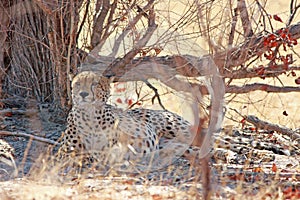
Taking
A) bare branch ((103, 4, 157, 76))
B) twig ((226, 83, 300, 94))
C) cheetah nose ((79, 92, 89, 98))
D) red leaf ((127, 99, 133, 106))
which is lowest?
red leaf ((127, 99, 133, 106))

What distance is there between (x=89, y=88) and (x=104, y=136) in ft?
1.49

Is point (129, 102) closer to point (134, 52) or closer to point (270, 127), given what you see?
point (134, 52)

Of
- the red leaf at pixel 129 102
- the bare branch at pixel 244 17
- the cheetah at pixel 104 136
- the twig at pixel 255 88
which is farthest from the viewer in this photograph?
the red leaf at pixel 129 102

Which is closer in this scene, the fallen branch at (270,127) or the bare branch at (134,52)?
the bare branch at (134,52)

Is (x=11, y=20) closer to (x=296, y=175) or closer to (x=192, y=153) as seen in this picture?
(x=192, y=153)

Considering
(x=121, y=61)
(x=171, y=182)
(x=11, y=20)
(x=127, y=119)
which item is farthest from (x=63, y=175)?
(x=11, y=20)

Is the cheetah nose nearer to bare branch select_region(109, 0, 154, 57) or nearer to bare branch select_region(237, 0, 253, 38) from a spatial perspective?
bare branch select_region(109, 0, 154, 57)

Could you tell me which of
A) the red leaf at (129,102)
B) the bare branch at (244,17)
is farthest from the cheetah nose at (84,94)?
the bare branch at (244,17)

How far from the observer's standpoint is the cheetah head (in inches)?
219

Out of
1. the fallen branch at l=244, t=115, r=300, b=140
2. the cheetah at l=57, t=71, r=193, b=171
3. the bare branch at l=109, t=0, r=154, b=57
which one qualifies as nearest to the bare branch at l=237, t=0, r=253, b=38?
the bare branch at l=109, t=0, r=154, b=57

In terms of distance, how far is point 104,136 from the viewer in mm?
5766

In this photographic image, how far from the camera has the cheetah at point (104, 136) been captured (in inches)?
217

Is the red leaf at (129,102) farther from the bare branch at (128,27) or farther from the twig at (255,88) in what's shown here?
the twig at (255,88)

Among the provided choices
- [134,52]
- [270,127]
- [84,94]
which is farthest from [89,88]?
[270,127]
